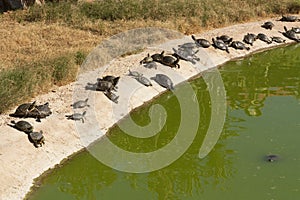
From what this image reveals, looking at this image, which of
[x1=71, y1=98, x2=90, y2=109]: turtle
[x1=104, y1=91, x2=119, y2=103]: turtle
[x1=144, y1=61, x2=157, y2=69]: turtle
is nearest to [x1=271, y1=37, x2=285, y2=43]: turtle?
[x1=144, y1=61, x2=157, y2=69]: turtle

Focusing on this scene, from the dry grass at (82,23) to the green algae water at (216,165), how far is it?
4243 mm

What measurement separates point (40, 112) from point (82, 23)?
1209cm

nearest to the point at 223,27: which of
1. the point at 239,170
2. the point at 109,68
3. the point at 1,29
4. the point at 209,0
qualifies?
the point at 209,0

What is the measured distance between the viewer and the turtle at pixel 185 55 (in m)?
22.7

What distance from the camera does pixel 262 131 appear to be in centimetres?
1588

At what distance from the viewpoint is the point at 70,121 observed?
16.0 metres

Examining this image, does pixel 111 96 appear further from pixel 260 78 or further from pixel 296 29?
pixel 296 29

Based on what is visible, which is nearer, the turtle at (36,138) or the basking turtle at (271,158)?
the basking turtle at (271,158)

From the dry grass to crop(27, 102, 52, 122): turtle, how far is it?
2.29 meters

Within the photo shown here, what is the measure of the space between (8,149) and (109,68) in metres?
7.56

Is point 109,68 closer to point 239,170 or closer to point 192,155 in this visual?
point 192,155

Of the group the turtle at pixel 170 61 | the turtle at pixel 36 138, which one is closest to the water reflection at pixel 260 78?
the turtle at pixel 170 61

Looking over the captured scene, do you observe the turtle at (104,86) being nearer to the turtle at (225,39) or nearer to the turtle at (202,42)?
the turtle at (202,42)

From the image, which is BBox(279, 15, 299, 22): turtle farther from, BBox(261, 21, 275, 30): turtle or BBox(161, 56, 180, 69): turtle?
BBox(161, 56, 180, 69): turtle
